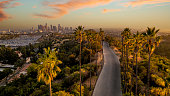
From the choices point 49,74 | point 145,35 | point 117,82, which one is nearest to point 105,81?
point 117,82

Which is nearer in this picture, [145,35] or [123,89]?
[145,35]

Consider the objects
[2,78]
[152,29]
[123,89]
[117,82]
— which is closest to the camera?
[152,29]

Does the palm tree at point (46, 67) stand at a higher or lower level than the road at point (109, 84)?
higher

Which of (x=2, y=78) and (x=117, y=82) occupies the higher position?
(x=117, y=82)

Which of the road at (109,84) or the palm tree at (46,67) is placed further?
the road at (109,84)

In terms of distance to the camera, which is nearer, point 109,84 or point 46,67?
point 46,67

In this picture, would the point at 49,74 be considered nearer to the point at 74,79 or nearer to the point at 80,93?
the point at 80,93

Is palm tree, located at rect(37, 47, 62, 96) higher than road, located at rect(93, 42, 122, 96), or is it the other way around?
palm tree, located at rect(37, 47, 62, 96)

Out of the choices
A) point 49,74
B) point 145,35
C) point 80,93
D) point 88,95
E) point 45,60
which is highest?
point 145,35

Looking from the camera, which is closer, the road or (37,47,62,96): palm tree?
(37,47,62,96): palm tree

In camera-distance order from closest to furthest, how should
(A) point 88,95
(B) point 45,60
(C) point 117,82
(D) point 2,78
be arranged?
(B) point 45,60 → (A) point 88,95 → (C) point 117,82 → (D) point 2,78

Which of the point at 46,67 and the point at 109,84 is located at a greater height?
the point at 46,67
